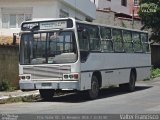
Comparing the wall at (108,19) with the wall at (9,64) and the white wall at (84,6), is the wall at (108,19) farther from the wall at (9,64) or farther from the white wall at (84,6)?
the wall at (9,64)

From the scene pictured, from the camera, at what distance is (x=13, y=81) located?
23.7 metres

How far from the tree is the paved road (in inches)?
888

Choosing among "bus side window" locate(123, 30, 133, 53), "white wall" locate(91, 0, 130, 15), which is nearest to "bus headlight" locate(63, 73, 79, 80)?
"bus side window" locate(123, 30, 133, 53)

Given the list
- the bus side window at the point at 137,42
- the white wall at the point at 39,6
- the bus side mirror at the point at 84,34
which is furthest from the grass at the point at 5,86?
the white wall at the point at 39,6

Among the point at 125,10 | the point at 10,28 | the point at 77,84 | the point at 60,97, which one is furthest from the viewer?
the point at 125,10

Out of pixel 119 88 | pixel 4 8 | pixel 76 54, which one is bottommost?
pixel 119 88

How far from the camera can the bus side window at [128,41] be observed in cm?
2309

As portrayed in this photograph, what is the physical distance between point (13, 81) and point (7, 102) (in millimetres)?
4956

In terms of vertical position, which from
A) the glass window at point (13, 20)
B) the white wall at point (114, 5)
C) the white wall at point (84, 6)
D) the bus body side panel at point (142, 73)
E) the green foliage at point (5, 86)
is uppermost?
the white wall at point (114, 5)

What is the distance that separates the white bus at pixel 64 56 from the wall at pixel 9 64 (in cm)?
370

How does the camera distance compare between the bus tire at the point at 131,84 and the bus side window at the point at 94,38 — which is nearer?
the bus side window at the point at 94,38

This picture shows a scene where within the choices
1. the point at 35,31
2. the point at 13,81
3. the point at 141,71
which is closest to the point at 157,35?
the point at 141,71

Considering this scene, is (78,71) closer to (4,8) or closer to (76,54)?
(76,54)

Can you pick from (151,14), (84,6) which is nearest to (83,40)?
(84,6)
